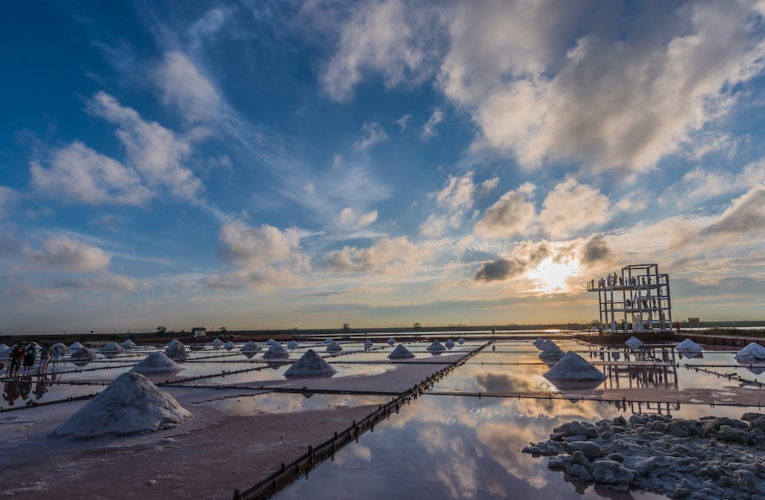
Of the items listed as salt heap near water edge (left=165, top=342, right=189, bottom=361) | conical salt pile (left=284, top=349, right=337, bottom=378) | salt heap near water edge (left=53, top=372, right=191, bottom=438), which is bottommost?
salt heap near water edge (left=165, top=342, right=189, bottom=361)

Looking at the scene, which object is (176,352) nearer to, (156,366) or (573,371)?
(156,366)

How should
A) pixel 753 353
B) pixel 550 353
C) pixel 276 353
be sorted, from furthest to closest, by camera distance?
pixel 276 353 → pixel 550 353 → pixel 753 353

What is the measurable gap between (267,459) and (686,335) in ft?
177

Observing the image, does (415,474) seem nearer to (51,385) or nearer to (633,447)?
(633,447)

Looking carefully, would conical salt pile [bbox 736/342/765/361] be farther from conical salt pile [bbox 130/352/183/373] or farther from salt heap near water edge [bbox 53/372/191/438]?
conical salt pile [bbox 130/352/183/373]

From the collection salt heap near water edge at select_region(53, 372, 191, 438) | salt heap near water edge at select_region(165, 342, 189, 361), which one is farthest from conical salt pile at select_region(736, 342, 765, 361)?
salt heap near water edge at select_region(165, 342, 189, 361)

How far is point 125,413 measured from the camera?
11453mm

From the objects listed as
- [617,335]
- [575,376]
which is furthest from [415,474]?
[617,335]

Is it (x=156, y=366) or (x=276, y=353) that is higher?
(x=156, y=366)

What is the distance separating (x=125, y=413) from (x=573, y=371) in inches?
719

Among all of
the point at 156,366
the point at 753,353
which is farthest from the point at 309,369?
the point at 753,353

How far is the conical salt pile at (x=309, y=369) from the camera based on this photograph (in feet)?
74.6

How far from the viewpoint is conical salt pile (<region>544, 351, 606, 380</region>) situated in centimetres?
1934

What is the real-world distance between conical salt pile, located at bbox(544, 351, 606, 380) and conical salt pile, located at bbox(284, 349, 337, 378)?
1183 centimetres
